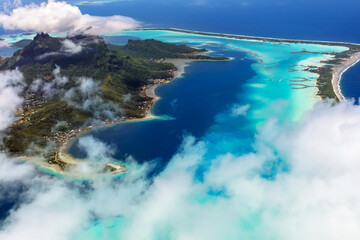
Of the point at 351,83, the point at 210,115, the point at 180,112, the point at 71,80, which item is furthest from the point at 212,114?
the point at 351,83

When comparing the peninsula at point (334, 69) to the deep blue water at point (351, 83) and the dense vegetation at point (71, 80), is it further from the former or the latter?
the dense vegetation at point (71, 80)

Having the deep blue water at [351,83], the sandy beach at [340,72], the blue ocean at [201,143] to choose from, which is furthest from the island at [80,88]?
the blue ocean at [201,143]

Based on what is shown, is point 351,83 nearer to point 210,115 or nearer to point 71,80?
point 210,115

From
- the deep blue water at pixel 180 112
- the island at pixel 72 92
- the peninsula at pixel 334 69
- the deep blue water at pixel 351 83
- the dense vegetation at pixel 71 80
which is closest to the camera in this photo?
the deep blue water at pixel 180 112

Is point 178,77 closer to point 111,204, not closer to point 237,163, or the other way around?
point 237,163

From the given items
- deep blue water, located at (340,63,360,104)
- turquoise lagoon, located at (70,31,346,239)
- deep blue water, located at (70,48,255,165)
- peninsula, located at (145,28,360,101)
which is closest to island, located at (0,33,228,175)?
deep blue water, located at (70,48,255,165)

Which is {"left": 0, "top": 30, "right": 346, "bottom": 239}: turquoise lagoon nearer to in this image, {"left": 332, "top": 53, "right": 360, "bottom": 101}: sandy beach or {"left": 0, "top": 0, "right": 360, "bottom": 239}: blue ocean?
{"left": 0, "top": 0, "right": 360, "bottom": 239}: blue ocean
